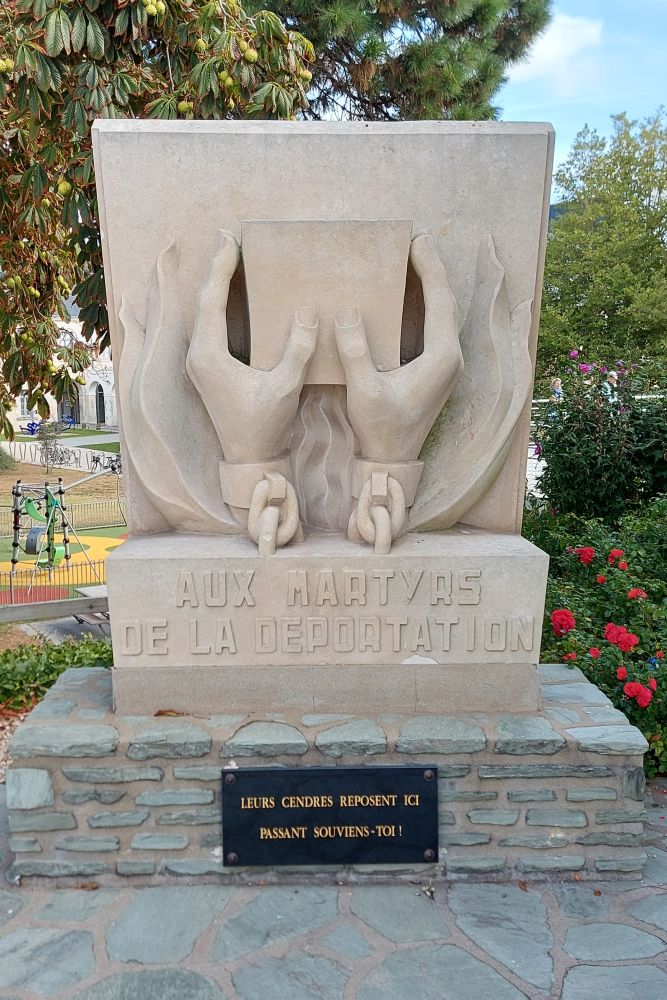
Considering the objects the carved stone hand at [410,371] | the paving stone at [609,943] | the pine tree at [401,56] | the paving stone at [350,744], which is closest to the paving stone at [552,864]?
the paving stone at [609,943]

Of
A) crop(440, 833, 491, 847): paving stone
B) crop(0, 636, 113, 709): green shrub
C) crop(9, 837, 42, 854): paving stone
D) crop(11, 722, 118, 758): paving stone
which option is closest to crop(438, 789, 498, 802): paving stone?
crop(440, 833, 491, 847): paving stone

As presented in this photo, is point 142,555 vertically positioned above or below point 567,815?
above

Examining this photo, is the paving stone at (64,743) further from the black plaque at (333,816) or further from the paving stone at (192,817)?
the black plaque at (333,816)

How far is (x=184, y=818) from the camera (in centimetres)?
242

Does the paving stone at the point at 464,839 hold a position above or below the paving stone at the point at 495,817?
below

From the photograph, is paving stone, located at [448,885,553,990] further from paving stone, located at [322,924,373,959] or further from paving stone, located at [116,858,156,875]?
paving stone, located at [116,858,156,875]

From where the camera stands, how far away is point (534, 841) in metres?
2.45

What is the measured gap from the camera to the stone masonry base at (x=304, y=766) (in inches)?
95.0

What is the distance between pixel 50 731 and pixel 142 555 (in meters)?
0.63

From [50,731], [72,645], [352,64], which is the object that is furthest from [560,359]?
[50,731]

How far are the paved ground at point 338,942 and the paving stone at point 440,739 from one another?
0.42 m

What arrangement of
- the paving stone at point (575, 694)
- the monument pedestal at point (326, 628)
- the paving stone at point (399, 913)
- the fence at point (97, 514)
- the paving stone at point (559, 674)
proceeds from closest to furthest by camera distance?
the paving stone at point (399, 913), the monument pedestal at point (326, 628), the paving stone at point (575, 694), the paving stone at point (559, 674), the fence at point (97, 514)

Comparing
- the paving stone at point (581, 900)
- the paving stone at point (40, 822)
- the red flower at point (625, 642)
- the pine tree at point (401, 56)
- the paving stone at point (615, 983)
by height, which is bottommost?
the paving stone at point (581, 900)

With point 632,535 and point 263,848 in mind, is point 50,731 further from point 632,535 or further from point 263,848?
point 632,535
